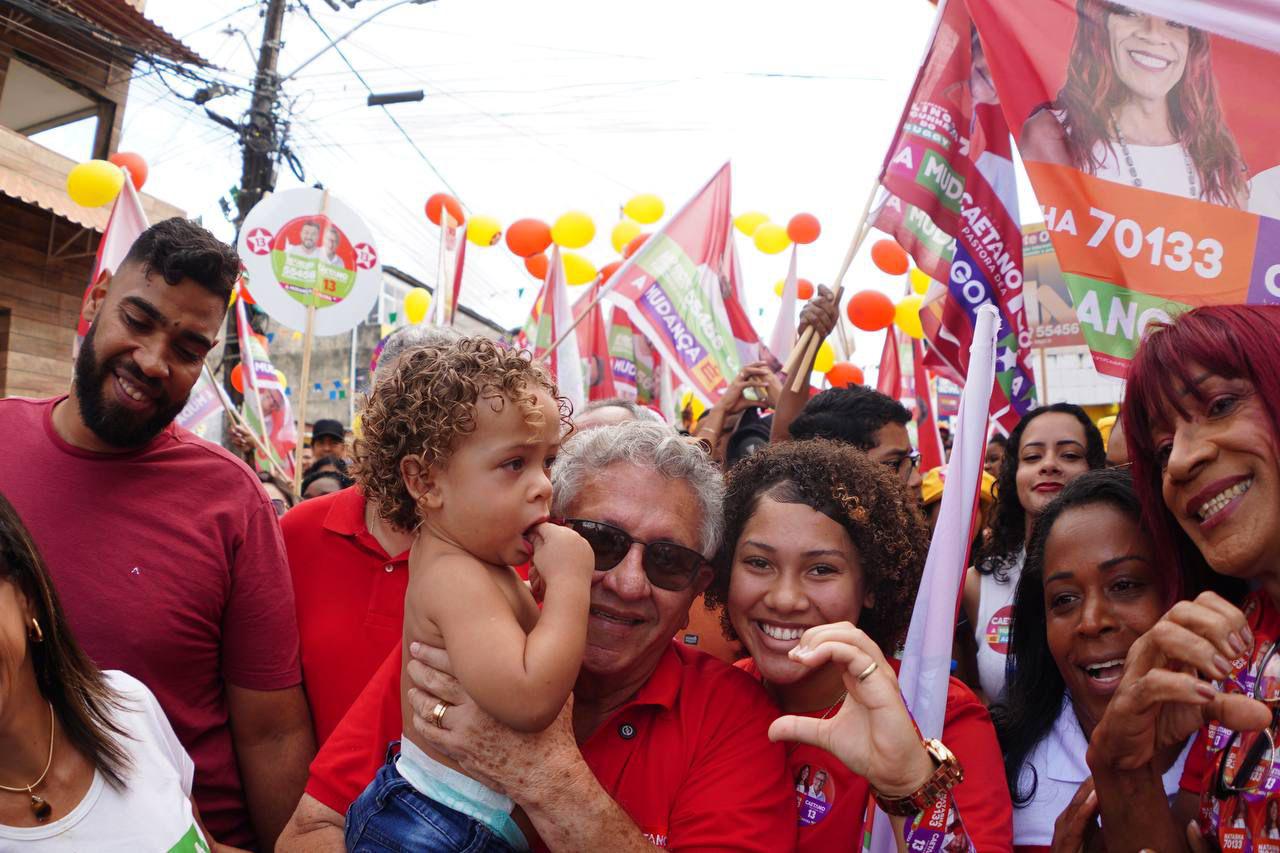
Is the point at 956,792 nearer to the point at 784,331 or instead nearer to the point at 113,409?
the point at 113,409

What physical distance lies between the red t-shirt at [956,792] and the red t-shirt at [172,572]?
1.59 meters

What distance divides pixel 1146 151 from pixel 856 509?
155 centimetres

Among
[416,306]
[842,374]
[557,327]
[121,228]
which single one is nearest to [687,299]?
[557,327]

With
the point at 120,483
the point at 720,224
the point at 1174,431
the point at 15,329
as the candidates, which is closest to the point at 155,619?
the point at 120,483

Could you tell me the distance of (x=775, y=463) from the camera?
2.93 m

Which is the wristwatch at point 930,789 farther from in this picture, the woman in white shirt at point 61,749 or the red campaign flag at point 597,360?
the red campaign flag at point 597,360

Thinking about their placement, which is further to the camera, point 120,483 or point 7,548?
point 120,483

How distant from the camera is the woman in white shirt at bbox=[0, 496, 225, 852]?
209 cm

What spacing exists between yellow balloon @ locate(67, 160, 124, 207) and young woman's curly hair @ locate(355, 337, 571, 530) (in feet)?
30.2

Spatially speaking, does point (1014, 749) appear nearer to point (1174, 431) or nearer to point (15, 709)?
point (1174, 431)

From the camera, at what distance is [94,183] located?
10.1 metres

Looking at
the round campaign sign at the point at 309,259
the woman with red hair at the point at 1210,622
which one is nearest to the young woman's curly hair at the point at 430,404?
the woman with red hair at the point at 1210,622

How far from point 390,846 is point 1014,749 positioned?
1.76 meters

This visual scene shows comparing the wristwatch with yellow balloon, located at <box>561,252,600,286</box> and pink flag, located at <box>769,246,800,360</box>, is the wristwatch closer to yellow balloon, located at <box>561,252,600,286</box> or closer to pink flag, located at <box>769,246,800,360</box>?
pink flag, located at <box>769,246,800,360</box>
